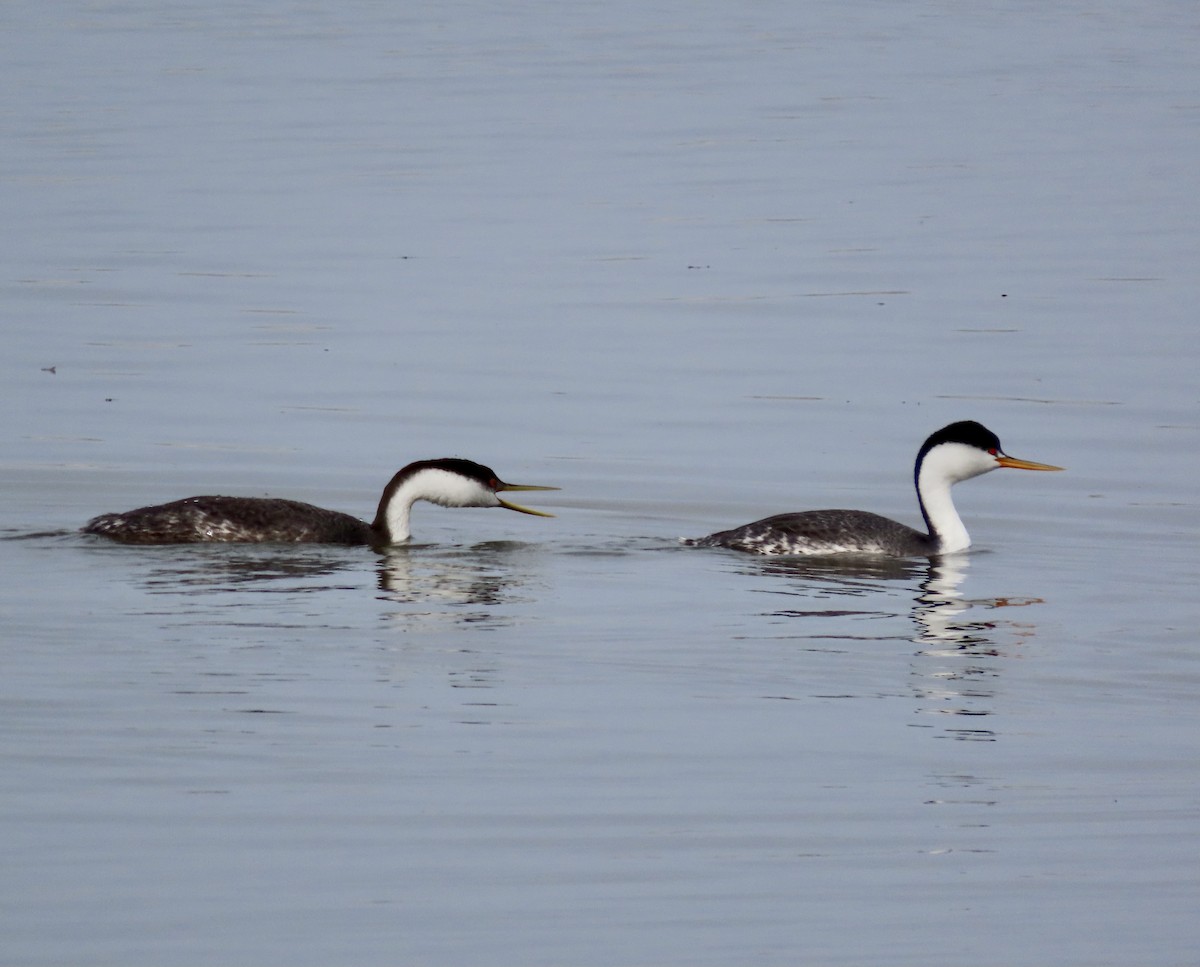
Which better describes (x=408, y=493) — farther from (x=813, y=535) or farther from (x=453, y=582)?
(x=813, y=535)

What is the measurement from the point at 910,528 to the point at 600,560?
209 centimetres

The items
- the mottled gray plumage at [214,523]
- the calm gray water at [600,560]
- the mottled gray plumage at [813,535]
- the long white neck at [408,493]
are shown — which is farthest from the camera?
the long white neck at [408,493]

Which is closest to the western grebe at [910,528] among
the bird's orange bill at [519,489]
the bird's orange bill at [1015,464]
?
the bird's orange bill at [1015,464]

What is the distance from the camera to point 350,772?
866cm

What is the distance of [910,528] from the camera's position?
14250 millimetres

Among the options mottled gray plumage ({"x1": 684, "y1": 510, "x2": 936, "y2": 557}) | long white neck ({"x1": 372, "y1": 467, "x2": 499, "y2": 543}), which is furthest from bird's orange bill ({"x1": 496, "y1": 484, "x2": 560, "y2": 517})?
mottled gray plumage ({"x1": 684, "y1": 510, "x2": 936, "y2": 557})

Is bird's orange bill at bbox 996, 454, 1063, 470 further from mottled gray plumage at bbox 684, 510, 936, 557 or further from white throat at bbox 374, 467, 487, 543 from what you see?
white throat at bbox 374, 467, 487, 543

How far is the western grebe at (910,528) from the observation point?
1361 cm

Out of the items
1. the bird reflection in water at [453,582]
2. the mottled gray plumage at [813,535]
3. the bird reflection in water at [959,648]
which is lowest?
A: the bird reflection in water at [959,648]

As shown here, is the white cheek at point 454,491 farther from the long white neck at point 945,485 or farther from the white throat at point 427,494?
the long white neck at point 945,485

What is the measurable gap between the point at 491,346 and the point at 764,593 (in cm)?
776

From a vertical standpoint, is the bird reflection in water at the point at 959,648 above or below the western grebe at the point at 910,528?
below

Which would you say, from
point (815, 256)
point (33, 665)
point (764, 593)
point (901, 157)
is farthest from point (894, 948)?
point (901, 157)

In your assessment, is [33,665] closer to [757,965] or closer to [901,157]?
[757,965]
